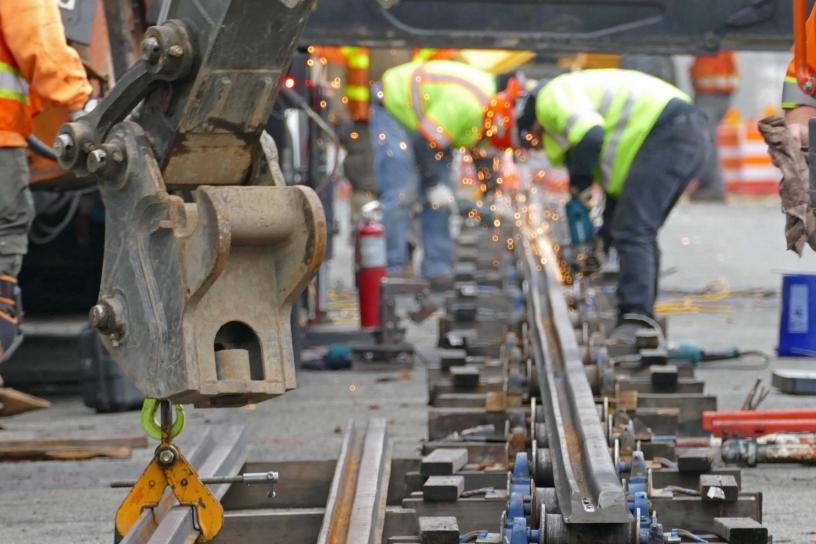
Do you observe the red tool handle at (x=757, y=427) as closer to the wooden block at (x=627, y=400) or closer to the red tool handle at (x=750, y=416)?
the red tool handle at (x=750, y=416)

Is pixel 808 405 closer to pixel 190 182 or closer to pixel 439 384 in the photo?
pixel 439 384

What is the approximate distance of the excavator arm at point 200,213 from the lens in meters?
4.84

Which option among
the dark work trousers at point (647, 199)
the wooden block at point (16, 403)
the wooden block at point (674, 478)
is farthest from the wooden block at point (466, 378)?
the dark work trousers at point (647, 199)

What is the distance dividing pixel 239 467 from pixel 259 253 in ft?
5.20

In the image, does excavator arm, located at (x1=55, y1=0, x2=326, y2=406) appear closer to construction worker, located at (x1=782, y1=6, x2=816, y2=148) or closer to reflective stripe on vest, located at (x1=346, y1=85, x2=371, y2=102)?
construction worker, located at (x1=782, y1=6, x2=816, y2=148)

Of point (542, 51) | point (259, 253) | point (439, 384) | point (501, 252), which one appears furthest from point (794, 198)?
point (501, 252)

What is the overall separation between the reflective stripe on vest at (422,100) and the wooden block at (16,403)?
5.83 m

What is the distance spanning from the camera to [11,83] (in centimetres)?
684

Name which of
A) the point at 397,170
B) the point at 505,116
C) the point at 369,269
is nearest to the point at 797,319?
the point at 505,116

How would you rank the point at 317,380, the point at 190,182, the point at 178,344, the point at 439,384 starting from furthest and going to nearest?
the point at 317,380 → the point at 439,384 → the point at 190,182 → the point at 178,344

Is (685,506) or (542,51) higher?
(542,51)

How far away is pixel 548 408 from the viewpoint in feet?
21.1

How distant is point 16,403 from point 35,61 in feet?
7.06

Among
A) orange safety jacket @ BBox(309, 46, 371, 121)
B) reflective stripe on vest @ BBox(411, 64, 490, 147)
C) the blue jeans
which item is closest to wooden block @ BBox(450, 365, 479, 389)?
reflective stripe on vest @ BBox(411, 64, 490, 147)
